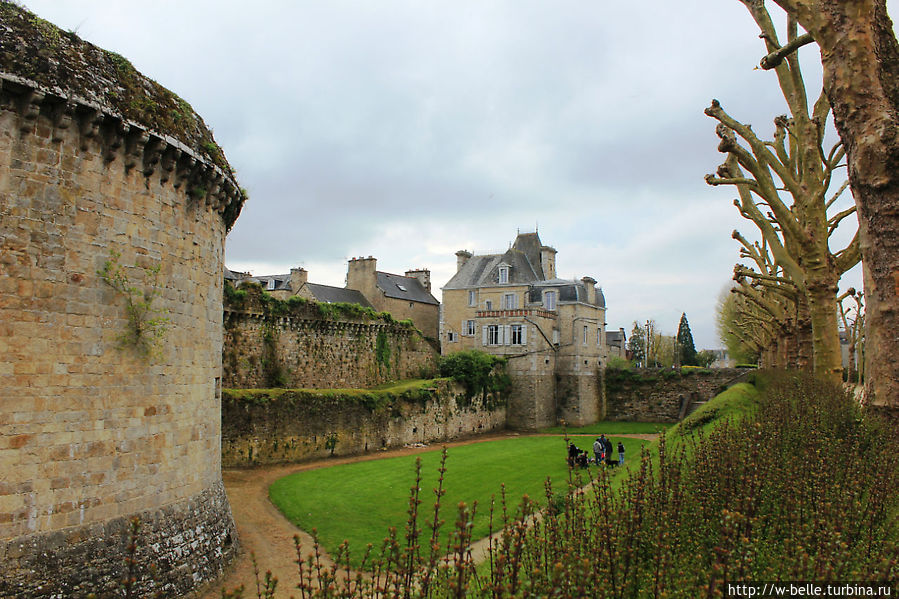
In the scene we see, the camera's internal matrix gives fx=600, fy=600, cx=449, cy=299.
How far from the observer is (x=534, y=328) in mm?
32969

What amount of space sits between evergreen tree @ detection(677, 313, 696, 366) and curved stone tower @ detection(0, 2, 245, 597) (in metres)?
58.4

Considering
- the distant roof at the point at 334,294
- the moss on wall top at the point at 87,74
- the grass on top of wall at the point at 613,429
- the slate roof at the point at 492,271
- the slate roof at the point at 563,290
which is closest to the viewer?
the moss on wall top at the point at 87,74

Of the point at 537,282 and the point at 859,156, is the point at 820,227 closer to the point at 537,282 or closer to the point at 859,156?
the point at 859,156

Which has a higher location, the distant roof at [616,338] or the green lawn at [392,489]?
the distant roof at [616,338]

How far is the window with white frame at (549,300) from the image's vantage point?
1371 inches

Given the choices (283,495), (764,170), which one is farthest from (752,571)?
(283,495)

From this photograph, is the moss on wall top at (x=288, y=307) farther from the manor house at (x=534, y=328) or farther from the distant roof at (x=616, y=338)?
the distant roof at (x=616, y=338)

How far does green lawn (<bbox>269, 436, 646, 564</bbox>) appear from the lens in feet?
40.8

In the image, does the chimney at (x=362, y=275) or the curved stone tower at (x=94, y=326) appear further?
the chimney at (x=362, y=275)

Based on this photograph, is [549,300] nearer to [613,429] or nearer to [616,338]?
[613,429]

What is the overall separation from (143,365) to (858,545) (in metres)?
8.41

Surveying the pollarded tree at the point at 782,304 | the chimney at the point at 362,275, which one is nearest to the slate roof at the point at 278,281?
the chimney at the point at 362,275

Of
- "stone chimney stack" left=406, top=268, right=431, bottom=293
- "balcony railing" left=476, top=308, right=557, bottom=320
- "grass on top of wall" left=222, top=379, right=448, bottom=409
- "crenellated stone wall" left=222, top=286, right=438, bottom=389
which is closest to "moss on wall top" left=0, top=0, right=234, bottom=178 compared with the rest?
"grass on top of wall" left=222, top=379, right=448, bottom=409

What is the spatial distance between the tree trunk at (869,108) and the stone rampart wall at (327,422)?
640 inches
